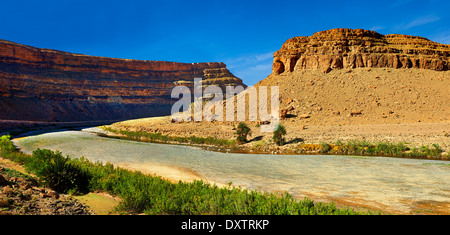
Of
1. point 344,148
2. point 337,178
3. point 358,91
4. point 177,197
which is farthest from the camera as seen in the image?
point 358,91

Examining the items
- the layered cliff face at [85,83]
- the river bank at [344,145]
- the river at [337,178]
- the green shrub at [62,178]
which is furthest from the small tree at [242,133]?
the layered cliff face at [85,83]

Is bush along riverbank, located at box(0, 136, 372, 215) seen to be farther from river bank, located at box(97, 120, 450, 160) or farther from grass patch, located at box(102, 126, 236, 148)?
grass patch, located at box(102, 126, 236, 148)

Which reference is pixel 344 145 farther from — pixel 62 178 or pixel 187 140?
pixel 62 178

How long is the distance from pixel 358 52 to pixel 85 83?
79.4 meters

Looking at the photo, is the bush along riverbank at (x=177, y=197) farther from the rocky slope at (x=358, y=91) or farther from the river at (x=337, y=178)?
the rocky slope at (x=358, y=91)

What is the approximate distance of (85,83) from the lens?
85.4m

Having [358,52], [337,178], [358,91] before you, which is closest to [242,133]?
[337,178]

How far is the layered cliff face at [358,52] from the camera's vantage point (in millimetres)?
42062

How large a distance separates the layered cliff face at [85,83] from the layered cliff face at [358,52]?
56.3m

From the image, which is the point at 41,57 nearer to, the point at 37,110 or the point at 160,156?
the point at 37,110

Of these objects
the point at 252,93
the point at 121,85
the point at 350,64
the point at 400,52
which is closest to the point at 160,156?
the point at 252,93

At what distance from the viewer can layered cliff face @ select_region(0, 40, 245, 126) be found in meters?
66.7

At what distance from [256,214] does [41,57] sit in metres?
95.6
